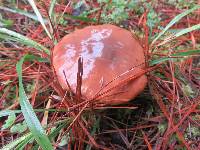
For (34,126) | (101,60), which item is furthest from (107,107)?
(34,126)

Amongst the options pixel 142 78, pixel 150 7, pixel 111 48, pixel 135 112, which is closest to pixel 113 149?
pixel 135 112

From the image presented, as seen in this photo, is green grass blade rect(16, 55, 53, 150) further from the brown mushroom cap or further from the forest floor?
the brown mushroom cap

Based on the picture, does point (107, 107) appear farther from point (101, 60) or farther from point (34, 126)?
point (34, 126)

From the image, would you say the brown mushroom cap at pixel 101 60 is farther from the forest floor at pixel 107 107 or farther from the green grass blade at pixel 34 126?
the green grass blade at pixel 34 126

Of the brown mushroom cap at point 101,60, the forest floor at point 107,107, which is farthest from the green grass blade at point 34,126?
the brown mushroom cap at point 101,60

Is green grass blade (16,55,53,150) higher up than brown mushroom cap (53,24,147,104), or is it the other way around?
brown mushroom cap (53,24,147,104)

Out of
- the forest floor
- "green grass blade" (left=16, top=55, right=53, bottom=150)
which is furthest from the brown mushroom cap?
"green grass blade" (left=16, top=55, right=53, bottom=150)

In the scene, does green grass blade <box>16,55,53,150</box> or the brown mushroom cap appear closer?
green grass blade <box>16,55,53,150</box>

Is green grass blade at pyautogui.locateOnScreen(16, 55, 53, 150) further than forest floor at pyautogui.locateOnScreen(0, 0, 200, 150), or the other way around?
forest floor at pyautogui.locateOnScreen(0, 0, 200, 150)
